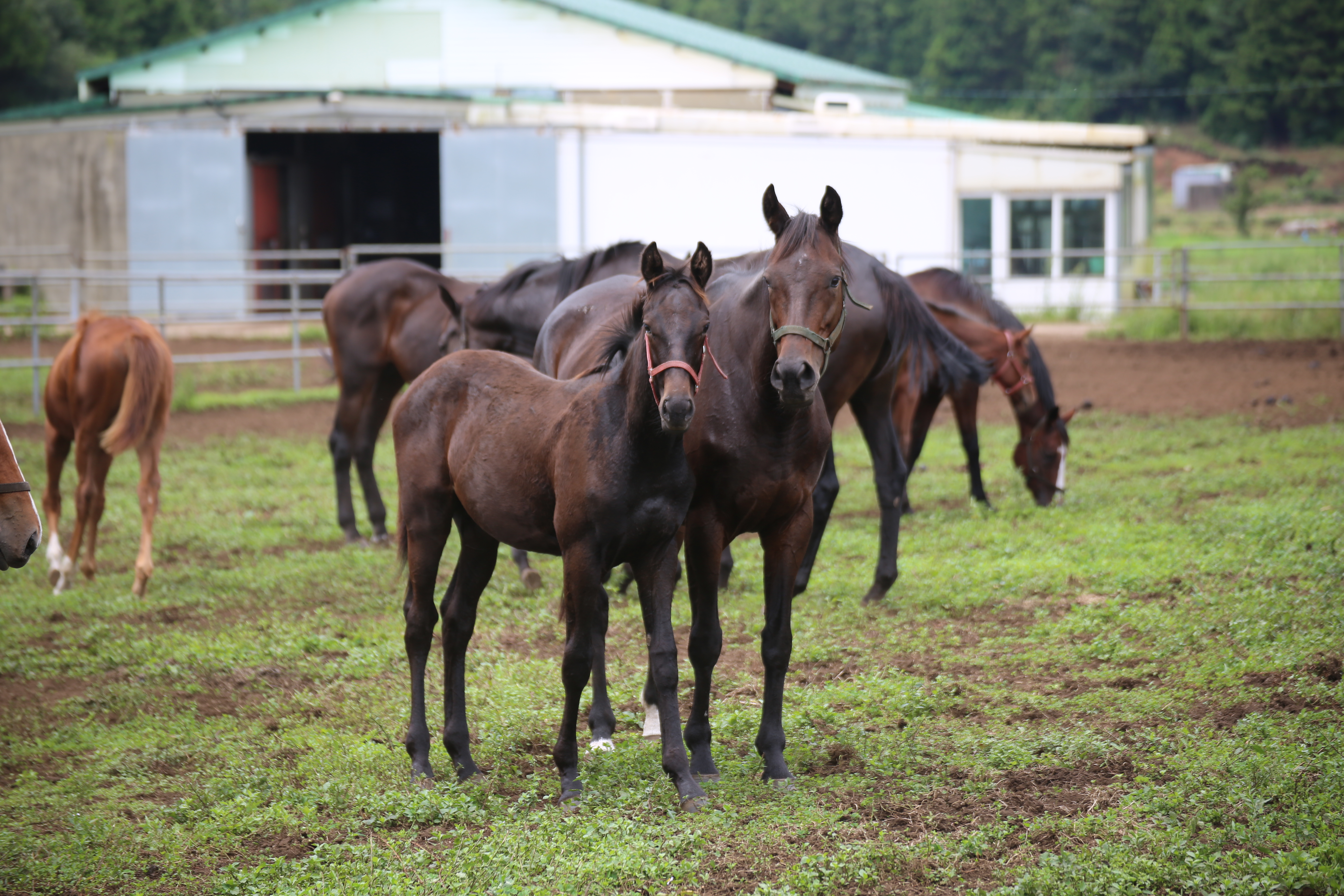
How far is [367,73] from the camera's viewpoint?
1048 inches

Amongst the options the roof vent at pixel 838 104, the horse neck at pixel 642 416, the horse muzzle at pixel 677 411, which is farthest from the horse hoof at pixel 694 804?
the roof vent at pixel 838 104

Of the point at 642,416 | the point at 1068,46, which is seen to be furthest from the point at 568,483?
the point at 1068,46

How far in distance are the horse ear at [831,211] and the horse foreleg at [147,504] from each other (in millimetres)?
4984

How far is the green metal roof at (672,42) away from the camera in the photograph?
25.6m

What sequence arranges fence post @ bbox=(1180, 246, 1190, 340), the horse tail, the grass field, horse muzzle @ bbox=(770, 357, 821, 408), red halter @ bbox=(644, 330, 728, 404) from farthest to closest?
1. fence post @ bbox=(1180, 246, 1190, 340)
2. the horse tail
3. horse muzzle @ bbox=(770, 357, 821, 408)
4. red halter @ bbox=(644, 330, 728, 404)
5. the grass field

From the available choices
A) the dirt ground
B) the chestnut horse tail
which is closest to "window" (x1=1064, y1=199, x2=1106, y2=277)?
the dirt ground

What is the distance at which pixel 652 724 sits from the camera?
4969mm

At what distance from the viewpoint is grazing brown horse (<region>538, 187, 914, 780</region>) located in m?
4.34

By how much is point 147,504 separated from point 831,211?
524 cm

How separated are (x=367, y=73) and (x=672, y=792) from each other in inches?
998

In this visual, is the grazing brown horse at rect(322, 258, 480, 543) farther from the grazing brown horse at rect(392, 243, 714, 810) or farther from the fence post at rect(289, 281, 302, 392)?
the fence post at rect(289, 281, 302, 392)

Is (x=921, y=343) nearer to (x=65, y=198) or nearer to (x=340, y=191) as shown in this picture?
(x=65, y=198)

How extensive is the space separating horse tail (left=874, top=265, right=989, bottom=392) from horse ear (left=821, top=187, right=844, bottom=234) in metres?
2.30

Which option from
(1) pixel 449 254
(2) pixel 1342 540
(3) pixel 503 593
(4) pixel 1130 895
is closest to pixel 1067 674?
(4) pixel 1130 895
